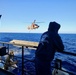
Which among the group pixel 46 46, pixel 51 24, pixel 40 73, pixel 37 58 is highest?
pixel 51 24

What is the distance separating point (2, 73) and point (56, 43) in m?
2.18

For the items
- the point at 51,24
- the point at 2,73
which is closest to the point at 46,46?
the point at 51,24

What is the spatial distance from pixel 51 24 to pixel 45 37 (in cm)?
26

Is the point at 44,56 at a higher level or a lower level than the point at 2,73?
higher

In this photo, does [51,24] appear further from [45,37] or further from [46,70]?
[46,70]

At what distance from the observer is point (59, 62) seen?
3.71 metres

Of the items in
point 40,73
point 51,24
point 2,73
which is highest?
point 51,24

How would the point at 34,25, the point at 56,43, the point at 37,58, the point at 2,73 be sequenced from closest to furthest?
the point at 56,43 → the point at 37,58 → the point at 2,73 → the point at 34,25

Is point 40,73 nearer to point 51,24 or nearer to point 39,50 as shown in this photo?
point 39,50

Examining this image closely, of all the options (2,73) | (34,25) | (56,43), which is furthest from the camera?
(34,25)

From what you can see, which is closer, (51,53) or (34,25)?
(51,53)

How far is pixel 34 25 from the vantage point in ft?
104

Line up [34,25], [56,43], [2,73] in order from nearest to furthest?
[56,43] → [2,73] → [34,25]

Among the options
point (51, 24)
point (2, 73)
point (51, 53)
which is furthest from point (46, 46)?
point (2, 73)
